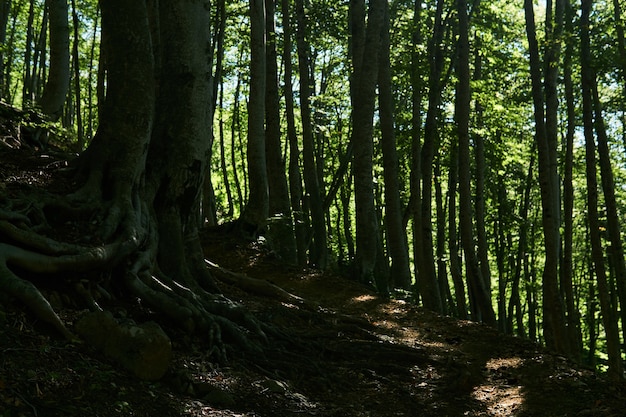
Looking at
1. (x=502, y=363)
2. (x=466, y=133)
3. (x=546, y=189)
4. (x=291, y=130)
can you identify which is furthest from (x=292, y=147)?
(x=502, y=363)

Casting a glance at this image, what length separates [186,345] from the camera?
5.89 metres

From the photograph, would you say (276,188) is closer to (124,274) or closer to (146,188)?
(146,188)

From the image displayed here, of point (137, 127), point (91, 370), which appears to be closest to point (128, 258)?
point (137, 127)

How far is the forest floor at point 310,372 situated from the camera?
165 inches

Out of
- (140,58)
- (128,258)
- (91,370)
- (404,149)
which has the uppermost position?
(404,149)

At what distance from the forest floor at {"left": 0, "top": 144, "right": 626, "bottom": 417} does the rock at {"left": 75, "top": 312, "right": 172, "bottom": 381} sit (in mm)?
108

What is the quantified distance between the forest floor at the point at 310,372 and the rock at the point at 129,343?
108 millimetres

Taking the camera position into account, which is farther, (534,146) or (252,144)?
(534,146)

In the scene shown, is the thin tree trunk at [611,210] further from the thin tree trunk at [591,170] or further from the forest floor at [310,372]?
the forest floor at [310,372]

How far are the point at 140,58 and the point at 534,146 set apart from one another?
18844mm

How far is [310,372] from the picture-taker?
6387 millimetres

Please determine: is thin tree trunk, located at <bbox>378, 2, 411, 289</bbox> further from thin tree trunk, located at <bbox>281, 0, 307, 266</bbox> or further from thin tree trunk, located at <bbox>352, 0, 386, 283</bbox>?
thin tree trunk, located at <bbox>281, 0, 307, 266</bbox>

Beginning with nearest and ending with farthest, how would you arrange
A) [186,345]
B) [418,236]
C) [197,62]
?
1. [186,345]
2. [197,62]
3. [418,236]

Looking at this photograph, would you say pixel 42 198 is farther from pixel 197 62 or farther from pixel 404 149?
pixel 404 149
